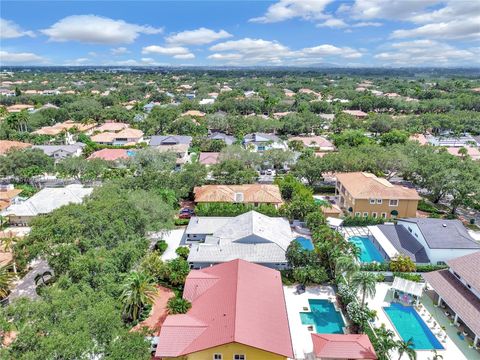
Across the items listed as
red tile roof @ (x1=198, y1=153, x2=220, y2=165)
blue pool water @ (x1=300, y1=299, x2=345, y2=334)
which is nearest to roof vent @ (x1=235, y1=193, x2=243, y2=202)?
red tile roof @ (x1=198, y1=153, x2=220, y2=165)

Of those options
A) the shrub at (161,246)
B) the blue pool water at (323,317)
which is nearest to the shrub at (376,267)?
the blue pool water at (323,317)

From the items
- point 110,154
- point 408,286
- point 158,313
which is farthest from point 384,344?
point 110,154

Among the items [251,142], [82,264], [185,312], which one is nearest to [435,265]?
[185,312]

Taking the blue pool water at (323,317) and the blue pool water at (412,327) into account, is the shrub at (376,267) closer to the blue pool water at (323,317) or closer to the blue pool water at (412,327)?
the blue pool water at (412,327)

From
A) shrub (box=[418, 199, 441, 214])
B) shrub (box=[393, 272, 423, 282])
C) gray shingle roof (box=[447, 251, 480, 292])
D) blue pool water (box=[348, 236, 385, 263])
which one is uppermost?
gray shingle roof (box=[447, 251, 480, 292])

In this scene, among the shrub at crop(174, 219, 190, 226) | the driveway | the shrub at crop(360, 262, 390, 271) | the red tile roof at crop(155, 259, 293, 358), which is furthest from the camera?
the shrub at crop(174, 219, 190, 226)

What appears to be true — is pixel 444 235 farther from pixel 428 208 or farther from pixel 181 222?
pixel 181 222

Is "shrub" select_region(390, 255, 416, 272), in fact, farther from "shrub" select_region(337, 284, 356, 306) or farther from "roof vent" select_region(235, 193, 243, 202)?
"roof vent" select_region(235, 193, 243, 202)
